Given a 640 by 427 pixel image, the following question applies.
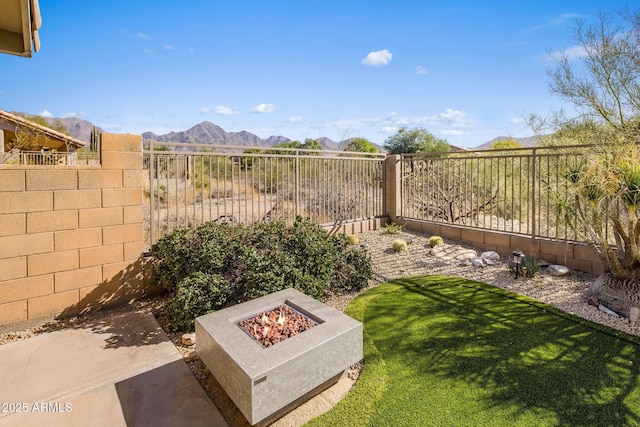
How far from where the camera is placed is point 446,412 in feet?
6.94

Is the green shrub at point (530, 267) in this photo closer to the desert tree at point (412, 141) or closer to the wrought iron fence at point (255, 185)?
the wrought iron fence at point (255, 185)

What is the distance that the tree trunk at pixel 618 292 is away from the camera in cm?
357

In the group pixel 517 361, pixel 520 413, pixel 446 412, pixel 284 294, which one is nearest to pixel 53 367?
pixel 284 294

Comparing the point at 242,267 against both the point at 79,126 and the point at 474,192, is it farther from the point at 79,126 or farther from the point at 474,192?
the point at 79,126

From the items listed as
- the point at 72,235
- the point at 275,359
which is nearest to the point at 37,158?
the point at 72,235

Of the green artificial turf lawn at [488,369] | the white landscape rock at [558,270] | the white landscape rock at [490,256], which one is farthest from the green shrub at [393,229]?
the green artificial turf lawn at [488,369]

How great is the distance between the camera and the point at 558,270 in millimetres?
4918

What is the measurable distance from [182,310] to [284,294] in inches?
44.0

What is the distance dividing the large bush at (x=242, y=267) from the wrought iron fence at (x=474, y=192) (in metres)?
3.60

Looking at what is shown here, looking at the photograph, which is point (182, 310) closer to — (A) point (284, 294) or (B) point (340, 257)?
(A) point (284, 294)

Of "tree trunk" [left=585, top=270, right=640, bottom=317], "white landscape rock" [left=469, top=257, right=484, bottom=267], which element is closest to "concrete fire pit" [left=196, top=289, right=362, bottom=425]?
"tree trunk" [left=585, top=270, right=640, bottom=317]

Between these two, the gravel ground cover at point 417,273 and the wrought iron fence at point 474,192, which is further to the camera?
the wrought iron fence at point 474,192

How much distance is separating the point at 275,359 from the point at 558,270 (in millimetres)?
4986

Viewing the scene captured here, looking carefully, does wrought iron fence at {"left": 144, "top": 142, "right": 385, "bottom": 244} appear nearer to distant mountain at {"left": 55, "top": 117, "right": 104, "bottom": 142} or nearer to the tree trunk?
the tree trunk
